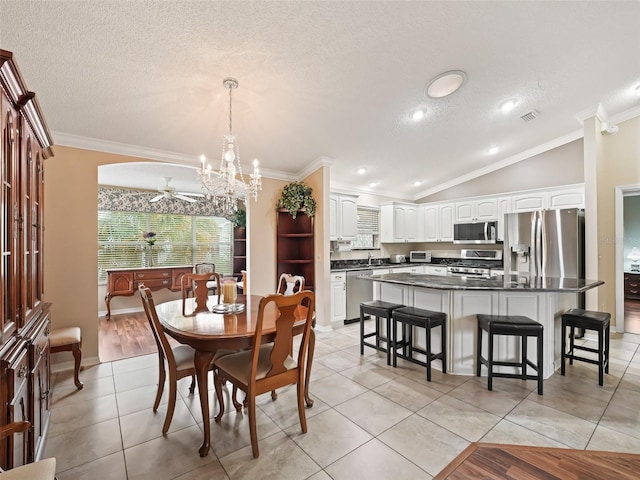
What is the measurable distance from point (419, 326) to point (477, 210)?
144 inches

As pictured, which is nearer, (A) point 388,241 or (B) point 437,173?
(B) point 437,173

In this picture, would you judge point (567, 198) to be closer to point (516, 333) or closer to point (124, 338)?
point (516, 333)

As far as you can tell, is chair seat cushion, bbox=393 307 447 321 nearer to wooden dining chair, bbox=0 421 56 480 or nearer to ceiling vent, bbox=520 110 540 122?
wooden dining chair, bbox=0 421 56 480

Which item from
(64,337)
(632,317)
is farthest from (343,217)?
(632,317)

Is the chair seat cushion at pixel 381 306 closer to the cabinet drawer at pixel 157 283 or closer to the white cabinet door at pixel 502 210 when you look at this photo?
the white cabinet door at pixel 502 210

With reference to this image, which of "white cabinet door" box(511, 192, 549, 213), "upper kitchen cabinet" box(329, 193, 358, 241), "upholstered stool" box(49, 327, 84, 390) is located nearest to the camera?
"upholstered stool" box(49, 327, 84, 390)

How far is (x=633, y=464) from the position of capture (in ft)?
5.85

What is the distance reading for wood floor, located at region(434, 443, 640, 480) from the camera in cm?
171

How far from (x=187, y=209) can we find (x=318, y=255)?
11.6 ft

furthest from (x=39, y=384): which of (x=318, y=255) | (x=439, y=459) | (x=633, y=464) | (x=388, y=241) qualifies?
(x=388, y=241)

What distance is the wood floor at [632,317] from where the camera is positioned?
14.9ft

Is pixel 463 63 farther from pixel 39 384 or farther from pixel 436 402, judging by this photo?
pixel 39 384

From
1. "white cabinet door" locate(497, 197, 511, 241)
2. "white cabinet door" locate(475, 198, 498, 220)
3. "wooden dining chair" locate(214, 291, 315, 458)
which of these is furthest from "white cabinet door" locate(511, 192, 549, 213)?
"wooden dining chair" locate(214, 291, 315, 458)

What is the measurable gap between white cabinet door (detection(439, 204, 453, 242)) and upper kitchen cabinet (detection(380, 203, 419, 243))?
1.80 ft
